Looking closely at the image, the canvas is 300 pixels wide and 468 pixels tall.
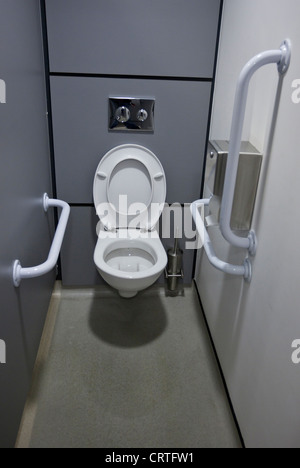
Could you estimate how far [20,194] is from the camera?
1433mm

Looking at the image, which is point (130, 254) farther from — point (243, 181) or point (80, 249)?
point (243, 181)

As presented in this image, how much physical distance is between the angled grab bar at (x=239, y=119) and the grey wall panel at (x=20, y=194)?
2.25 ft

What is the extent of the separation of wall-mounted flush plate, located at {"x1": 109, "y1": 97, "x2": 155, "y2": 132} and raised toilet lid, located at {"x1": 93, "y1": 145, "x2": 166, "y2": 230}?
0.10m

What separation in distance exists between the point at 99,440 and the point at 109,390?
250 mm

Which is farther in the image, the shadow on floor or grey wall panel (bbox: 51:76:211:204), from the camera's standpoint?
the shadow on floor

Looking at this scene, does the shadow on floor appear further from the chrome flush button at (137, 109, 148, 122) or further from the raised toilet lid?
the chrome flush button at (137, 109, 148, 122)

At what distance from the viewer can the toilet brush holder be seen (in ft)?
7.66

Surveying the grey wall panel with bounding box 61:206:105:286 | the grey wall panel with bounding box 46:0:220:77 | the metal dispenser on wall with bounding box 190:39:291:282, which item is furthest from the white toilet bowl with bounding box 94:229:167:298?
the grey wall panel with bounding box 46:0:220:77

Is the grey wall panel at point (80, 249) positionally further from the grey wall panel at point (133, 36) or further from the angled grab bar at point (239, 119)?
the angled grab bar at point (239, 119)

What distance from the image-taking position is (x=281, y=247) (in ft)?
3.85

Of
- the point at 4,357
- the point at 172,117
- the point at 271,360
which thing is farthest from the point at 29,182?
the point at 271,360

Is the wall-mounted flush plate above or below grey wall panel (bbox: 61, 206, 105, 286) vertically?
above

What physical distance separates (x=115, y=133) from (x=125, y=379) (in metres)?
1.20

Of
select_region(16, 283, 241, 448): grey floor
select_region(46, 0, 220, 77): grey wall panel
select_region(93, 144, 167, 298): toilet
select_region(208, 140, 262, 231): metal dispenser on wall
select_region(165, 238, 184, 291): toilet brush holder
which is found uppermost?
select_region(46, 0, 220, 77): grey wall panel
